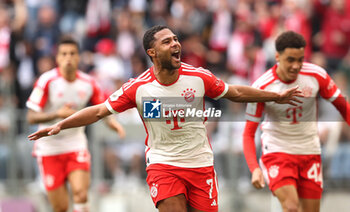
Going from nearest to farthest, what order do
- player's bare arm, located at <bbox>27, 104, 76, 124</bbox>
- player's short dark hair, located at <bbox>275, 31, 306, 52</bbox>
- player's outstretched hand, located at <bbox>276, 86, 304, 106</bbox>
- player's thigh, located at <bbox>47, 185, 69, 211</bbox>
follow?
player's outstretched hand, located at <bbox>276, 86, 304, 106</bbox> → player's short dark hair, located at <bbox>275, 31, 306, 52</bbox> → player's bare arm, located at <bbox>27, 104, 76, 124</bbox> → player's thigh, located at <bbox>47, 185, 69, 211</bbox>

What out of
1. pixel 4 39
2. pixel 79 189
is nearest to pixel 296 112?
pixel 79 189

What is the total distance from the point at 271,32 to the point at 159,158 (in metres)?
Result: 7.78

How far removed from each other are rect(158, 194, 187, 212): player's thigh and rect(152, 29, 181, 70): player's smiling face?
1482 mm

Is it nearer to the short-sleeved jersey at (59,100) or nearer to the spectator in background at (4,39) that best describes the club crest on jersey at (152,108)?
the short-sleeved jersey at (59,100)

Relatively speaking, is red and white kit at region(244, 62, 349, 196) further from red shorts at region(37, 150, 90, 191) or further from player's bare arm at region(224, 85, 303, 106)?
red shorts at region(37, 150, 90, 191)

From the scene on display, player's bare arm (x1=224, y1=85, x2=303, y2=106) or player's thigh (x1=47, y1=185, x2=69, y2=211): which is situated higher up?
player's bare arm (x1=224, y1=85, x2=303, y2=106)

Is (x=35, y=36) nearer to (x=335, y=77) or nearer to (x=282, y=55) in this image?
(x=335, y=77)

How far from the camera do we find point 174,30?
1499 cm

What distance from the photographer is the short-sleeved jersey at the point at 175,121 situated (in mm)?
7215

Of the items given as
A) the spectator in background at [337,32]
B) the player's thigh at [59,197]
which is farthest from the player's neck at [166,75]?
the spectator in background at [337,32]

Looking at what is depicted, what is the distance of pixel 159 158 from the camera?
24.1ft

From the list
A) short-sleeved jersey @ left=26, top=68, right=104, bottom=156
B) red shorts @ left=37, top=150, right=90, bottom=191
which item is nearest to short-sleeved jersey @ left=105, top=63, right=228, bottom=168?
red shorts @ left=37, top=150, right=90, bottom=191

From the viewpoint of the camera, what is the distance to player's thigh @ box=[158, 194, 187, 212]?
705 centimetres

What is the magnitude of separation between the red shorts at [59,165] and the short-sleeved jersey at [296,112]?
2.94 metres
